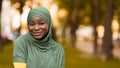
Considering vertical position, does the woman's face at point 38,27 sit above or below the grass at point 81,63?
above

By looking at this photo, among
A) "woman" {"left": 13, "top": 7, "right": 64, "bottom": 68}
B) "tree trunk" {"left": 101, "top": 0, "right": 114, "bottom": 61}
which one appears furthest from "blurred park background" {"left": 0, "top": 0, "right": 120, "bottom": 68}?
"woman" {"left": 13, "top": 7, "right": 64, "bottom": 68}

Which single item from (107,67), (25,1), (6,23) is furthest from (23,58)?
(6,23)

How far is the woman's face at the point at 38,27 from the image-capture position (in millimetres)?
3547

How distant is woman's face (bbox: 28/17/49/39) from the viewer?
3547 millimetres

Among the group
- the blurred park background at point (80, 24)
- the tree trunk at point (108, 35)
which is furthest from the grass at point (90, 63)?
the tree trunk at point (108, 35)

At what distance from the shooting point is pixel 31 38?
361 cm

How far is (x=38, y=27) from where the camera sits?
356 centimetres

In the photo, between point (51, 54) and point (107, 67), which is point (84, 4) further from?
point (51, 54)

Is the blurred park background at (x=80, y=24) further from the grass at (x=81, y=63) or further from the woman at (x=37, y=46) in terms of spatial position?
the woman at (x=37, y=46)

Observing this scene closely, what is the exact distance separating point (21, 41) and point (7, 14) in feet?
195

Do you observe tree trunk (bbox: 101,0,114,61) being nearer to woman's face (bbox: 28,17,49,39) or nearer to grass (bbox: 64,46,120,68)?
grass (bbox: 64,46,120,68)

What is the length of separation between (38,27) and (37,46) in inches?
6.1

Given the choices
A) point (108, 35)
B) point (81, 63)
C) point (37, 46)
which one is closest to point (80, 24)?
point (108, 35)

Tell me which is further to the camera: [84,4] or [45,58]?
[84,4]
